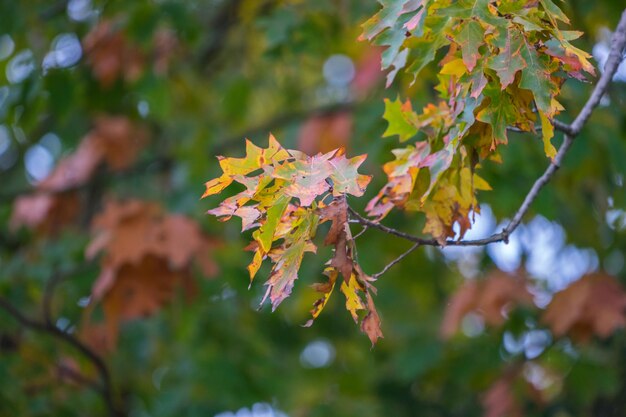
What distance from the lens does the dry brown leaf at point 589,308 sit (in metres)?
2.82

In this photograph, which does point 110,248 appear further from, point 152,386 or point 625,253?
point 625,253

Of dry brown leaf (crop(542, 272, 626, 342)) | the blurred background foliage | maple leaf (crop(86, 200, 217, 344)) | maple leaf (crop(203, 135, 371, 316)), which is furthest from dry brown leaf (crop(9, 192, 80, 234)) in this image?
maple leaf (crop(203, 135, 371, 316))

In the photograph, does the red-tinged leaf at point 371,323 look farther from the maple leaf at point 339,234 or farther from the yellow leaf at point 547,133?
the yellow leaf at point 547,133

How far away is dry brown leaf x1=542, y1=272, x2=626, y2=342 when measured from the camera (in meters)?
2.82

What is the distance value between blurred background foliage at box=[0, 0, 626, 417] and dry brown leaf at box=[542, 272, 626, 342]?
10 mm

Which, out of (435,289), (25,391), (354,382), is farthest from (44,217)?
(435,289)

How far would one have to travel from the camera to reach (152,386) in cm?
405

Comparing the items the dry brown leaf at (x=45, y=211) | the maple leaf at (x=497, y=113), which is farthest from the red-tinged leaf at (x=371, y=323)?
the dry brown leaf at (x=45, y=211)

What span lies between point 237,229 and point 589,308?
4.87 ft

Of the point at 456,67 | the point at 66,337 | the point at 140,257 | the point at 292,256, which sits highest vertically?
the point at 456,67

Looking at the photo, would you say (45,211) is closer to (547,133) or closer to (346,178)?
(346,178)

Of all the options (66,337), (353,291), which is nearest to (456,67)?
(353,291)

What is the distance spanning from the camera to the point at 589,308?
113 inches

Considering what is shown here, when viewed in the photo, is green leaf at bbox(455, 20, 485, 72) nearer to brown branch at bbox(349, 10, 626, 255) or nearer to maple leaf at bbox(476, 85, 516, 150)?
maple leaf at bbox(476, 85, 516, 150)
